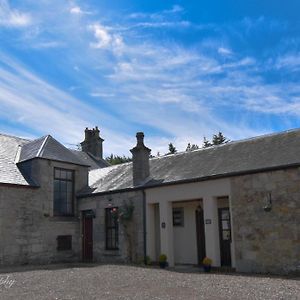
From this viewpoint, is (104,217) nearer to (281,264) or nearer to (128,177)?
(128,177)

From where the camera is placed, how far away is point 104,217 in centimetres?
1616

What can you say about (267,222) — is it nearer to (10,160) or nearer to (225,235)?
(225,235)

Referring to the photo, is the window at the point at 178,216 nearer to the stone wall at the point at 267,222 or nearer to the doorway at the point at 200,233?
the doorway at the point at 200,233

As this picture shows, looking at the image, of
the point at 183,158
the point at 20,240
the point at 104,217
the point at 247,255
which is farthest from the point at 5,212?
the point at 247,255

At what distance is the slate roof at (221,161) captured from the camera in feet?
39.0

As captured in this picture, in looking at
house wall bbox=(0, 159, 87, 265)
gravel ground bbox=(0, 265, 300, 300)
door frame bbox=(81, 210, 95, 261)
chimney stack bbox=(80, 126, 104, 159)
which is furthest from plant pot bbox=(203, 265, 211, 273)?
chimney stack bbox=(80, 126, 104, 159)

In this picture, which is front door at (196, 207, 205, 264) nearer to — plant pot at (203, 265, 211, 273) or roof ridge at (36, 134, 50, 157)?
plant pot at (203, 265, 211, 273)

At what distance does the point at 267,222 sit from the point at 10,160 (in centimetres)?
1064

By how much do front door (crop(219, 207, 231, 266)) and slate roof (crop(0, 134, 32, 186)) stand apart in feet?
24.5

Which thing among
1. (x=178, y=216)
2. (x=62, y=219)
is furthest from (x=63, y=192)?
(x=178, y=216)

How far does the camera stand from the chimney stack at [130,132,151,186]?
1570 centimetres

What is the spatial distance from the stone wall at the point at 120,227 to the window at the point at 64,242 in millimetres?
1196

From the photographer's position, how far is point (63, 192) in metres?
17.3

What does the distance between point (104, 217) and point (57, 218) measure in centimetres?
203
